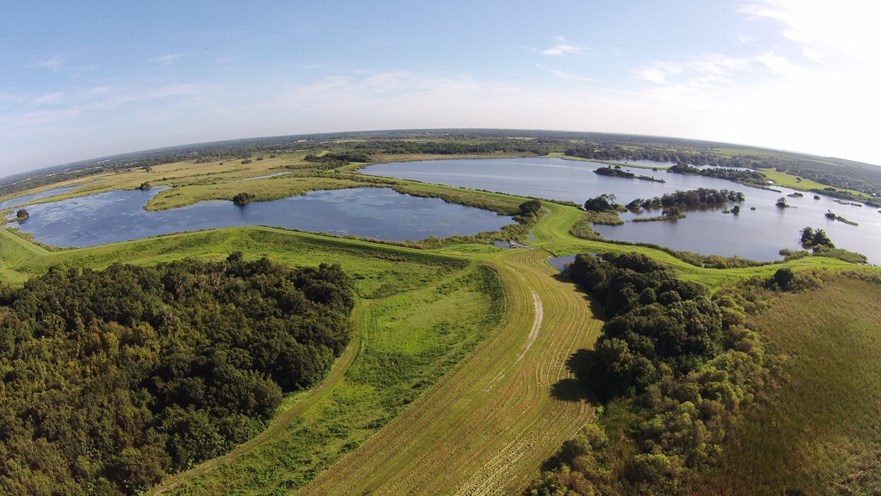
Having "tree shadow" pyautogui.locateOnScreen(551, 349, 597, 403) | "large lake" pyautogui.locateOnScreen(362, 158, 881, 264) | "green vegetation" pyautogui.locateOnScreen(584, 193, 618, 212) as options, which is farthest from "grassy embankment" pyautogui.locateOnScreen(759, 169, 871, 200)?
"tree shadow" pyautogui.locateOnScreen(551, 349, 597, 403)

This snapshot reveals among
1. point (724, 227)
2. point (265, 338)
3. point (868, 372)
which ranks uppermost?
point (724, 227)

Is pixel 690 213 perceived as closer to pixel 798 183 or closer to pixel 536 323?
pixel 536 323

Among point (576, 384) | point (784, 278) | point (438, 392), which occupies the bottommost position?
point (438, 392)

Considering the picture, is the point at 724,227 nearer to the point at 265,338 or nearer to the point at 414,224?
the point at 414,224


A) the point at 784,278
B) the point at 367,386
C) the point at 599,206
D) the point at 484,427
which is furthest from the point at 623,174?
the point at 484,427

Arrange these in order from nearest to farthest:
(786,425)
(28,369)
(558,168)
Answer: (786,425)
(28,369)
(558,168)

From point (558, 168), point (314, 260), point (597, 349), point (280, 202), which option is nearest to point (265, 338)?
point (597, 349)
